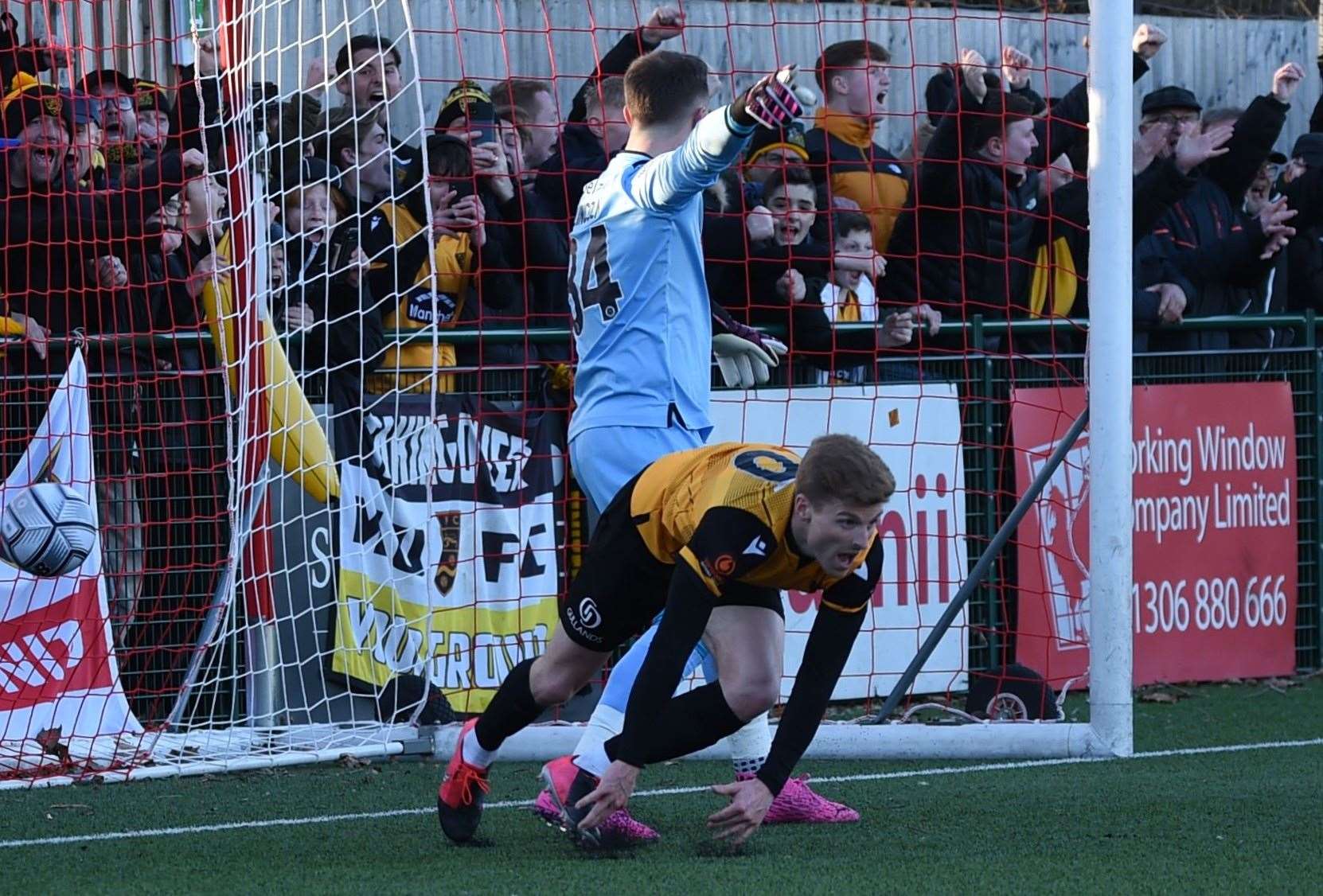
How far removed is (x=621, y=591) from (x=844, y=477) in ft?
2.55

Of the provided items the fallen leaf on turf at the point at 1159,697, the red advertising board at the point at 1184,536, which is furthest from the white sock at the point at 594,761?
the fallen leaf on turf at the point at 1159,697

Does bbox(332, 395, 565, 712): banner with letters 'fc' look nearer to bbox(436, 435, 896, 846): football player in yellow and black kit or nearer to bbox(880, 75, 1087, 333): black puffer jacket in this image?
bbox(880, 75, 1087, 333): black puffer jacket

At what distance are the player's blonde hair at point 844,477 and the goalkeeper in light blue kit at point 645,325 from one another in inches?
37.2

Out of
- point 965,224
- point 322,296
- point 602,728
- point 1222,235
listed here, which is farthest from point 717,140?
point 1222,235

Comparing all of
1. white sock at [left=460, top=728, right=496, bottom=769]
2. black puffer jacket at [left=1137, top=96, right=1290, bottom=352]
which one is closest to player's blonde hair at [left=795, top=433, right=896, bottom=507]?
white sock at [left=460, top=728, right=496, bottom=769]

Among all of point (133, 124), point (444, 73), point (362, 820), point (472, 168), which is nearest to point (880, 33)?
point (444, 73)

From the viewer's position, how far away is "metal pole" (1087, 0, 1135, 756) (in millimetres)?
6664

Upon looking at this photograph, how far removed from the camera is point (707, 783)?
21.1ft

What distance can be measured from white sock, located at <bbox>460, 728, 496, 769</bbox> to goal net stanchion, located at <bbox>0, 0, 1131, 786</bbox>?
1.66 m

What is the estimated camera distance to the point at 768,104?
15.7ft

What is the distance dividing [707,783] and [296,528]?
200 centimetres

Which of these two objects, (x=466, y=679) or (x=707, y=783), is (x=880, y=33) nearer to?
(x=466, y=679)

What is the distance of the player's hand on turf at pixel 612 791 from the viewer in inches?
173

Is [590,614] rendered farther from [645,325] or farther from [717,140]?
[717,140]
